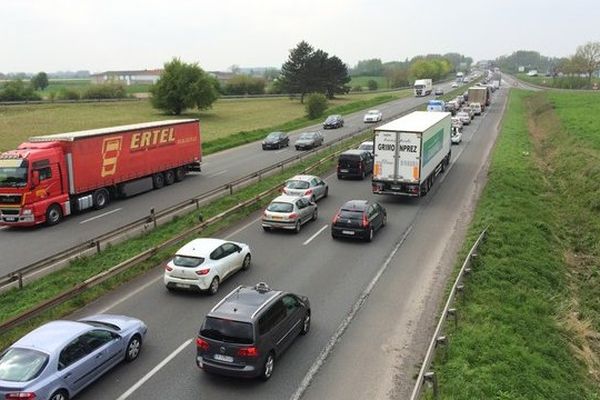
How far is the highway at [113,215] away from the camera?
71.7 ft

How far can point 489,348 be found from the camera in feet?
42.5

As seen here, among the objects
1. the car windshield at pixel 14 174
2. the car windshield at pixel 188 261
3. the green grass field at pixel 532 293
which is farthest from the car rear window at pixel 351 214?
the car windshield at pixel 14 174

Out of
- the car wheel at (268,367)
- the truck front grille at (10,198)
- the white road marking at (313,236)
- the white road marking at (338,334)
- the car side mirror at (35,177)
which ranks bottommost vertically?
the white road marking at (313,236)

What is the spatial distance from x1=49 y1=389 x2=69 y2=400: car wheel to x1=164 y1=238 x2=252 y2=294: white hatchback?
5.91 metres

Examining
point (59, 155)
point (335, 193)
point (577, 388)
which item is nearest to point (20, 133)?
point (59, 155)

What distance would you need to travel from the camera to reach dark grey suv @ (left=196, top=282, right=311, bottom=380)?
37.4 ft

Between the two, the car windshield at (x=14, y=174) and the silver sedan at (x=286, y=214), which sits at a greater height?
the car windshield at (x=14, y=174)

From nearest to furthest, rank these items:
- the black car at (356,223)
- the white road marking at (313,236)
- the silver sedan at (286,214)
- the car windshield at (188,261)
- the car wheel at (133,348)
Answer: the car wheel at (133,348)
the car windshield at (188,261)
the black car at (356,223)
the white road marking at (313,236)
the silver sedan at (286,214)

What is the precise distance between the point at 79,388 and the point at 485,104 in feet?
267

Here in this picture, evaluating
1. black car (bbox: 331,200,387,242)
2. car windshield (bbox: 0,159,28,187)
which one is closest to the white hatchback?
black car (bbox: 331,200,387,242)

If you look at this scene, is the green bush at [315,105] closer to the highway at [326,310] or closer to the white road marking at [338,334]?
the highway at [326,310]

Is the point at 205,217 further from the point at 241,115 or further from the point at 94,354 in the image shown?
the point at 241,115

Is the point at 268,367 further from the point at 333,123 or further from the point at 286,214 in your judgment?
the point at 333,123

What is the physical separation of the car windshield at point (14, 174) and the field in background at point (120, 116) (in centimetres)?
2892
